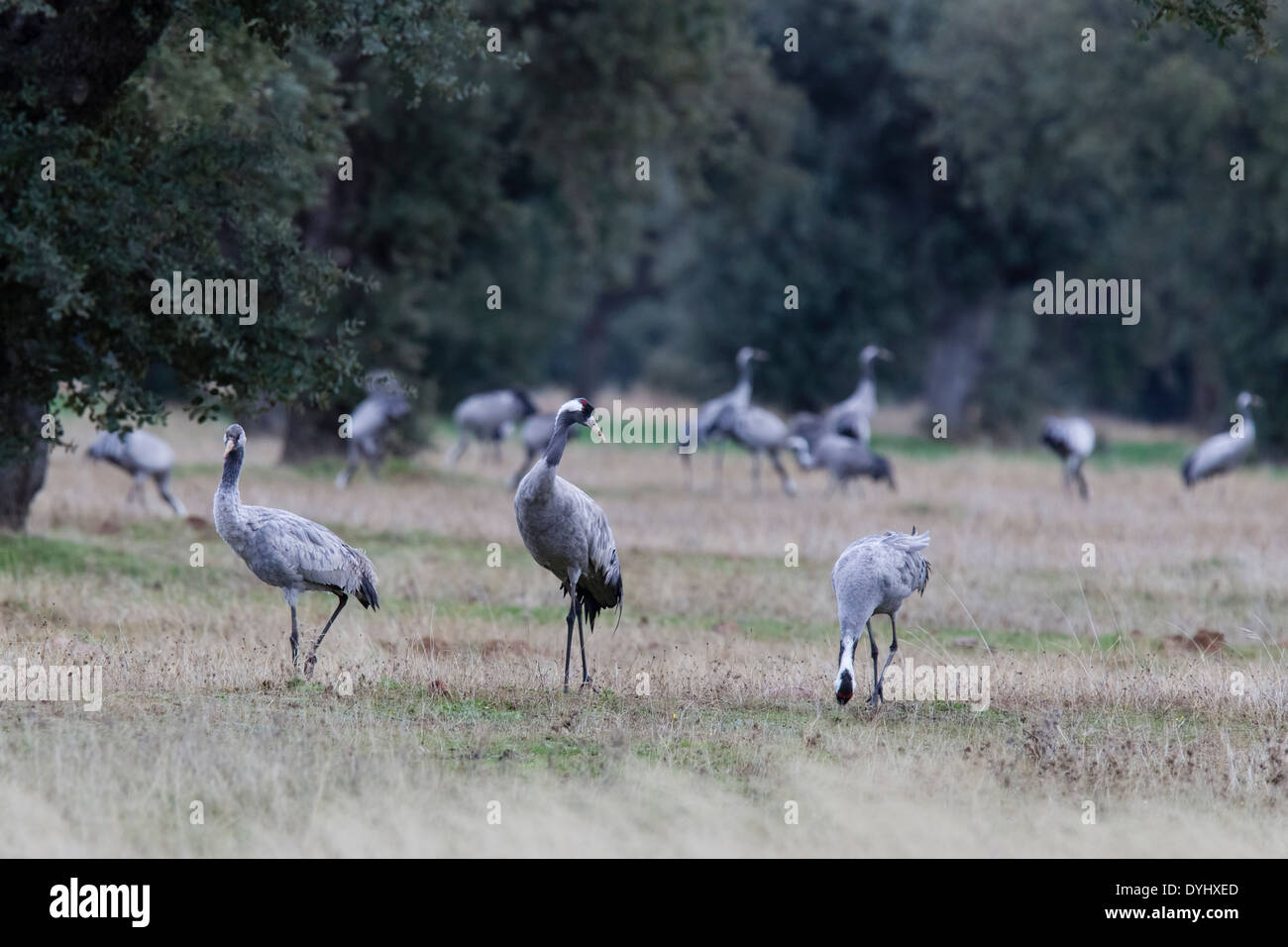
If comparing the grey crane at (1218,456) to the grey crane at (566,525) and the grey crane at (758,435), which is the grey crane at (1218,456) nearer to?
the grey crane at (758,435)

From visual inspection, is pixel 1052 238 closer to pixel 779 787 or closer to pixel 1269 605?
pixel 1269 605

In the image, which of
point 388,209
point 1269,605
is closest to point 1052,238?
point 388,209

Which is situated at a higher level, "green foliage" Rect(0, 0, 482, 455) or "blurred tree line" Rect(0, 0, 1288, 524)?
"blurred tree line" Rect(0, 0, 1288, 524)

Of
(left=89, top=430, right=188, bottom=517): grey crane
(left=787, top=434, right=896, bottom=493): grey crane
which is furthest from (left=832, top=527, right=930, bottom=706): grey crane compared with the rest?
(left=787, top=434, right=896, bottom=493): grey crane

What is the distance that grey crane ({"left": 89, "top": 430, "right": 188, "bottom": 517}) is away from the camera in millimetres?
23562

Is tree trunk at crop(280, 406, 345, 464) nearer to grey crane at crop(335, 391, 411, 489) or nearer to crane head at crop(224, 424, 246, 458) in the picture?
grey crane at crop(335, 391, 411, 489)

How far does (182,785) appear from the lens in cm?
927

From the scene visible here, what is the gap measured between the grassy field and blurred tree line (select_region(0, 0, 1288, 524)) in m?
2.62

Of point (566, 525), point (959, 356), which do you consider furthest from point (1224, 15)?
point (959, 356)

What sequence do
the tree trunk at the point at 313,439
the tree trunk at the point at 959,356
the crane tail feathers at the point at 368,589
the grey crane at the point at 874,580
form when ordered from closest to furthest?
the grey crane at the point at 874,580, the crane tail feathers at the point at 368,589, the tree trunk at the point at 313,439, the tree trunk at the point at 959,356

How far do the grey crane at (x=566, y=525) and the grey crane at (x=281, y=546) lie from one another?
A: 1521mm

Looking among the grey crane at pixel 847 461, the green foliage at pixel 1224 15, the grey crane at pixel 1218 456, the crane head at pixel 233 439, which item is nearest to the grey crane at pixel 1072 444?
the grey crane at pixel 1218 456

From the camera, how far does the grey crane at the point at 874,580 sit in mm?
12547

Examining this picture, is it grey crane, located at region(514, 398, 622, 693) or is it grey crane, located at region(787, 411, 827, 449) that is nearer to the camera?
grey crane, located at region(514, 398, 622, 693)
